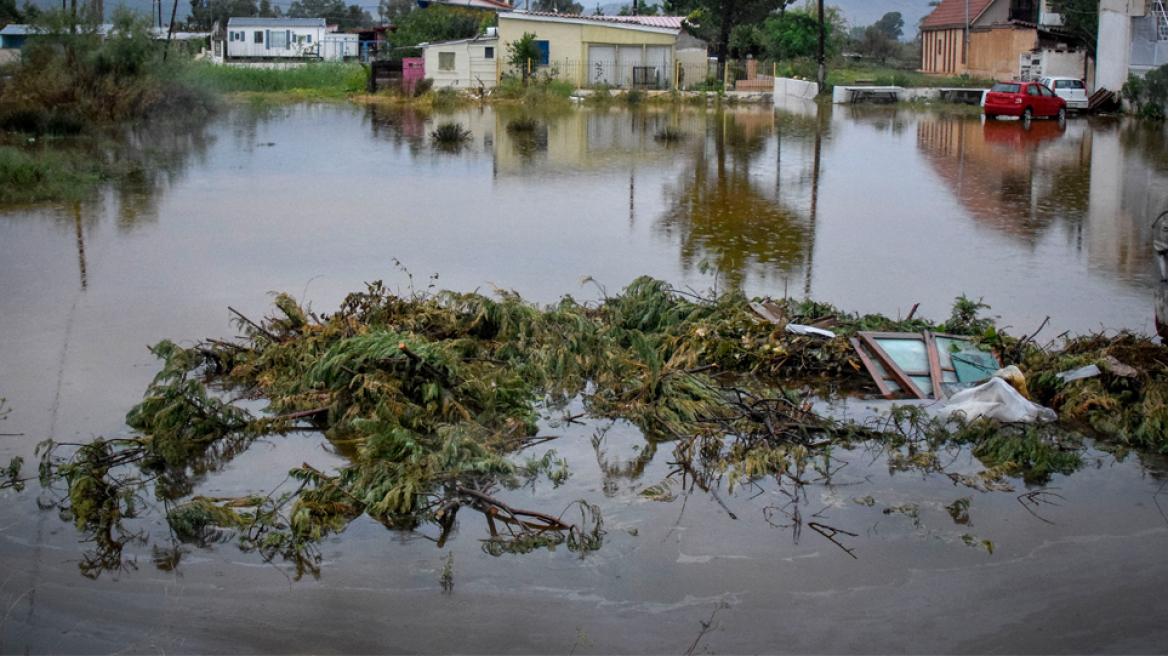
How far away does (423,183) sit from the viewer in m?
19.0

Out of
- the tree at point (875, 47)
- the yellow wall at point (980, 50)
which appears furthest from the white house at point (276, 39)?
the yellow wall at point (980, 50)

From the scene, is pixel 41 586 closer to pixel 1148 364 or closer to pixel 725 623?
pixel 725 623

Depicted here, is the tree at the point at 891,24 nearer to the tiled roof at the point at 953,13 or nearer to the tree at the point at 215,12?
the tree at the point at 215,12

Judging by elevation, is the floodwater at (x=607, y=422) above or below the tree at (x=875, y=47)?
below

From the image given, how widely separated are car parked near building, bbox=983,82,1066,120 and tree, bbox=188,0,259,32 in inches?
2683

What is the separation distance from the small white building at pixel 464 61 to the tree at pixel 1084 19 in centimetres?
2819

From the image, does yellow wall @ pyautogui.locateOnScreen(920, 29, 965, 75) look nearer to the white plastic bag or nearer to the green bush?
the green bush

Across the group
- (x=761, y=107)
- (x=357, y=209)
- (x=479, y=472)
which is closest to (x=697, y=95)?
(x=761, y=107)

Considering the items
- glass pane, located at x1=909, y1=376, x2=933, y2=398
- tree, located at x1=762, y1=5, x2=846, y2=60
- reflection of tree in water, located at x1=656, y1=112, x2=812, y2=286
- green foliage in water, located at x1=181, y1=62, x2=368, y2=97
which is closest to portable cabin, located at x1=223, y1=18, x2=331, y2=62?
green foliage in water, located at x1=181, y1=62, x2=368, y2=97

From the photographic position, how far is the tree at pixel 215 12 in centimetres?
9319

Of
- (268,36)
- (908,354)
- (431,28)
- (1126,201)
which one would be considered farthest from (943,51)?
(908,354)

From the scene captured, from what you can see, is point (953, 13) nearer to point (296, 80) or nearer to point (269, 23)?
point (296, 80)

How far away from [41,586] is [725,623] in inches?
132

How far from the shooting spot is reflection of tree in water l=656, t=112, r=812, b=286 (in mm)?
12188
